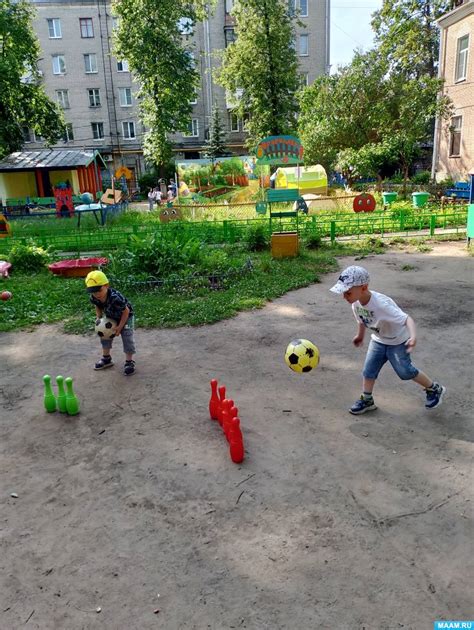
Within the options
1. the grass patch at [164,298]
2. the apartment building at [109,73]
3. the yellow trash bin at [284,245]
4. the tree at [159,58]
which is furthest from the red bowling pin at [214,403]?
the apartment building at [109,73]

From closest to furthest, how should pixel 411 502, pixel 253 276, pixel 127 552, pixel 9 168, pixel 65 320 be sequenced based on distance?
pixel 127 552
pixel 411 502
pixel 65 320
pixel 253 276
pixel 9 168

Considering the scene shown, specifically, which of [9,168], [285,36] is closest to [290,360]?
[9,168]

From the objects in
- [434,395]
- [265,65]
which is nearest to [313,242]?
[434,395]

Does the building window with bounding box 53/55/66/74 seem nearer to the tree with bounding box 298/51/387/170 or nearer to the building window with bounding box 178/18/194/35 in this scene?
the building window with bounding box 178/18/194/35

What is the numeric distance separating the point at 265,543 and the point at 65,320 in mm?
6057

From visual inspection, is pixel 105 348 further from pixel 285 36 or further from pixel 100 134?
pixel 100 134

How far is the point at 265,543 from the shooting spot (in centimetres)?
319

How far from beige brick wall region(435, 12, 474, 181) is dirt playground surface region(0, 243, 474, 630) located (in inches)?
788

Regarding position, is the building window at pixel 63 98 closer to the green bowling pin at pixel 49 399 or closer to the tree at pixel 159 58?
the tree at pixel 159 58

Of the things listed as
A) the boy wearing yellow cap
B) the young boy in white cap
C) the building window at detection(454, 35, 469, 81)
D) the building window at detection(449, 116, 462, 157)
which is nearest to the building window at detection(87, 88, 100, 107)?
the building window at detection(454, 35, 469, 81)

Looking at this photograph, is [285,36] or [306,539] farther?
[285,36]

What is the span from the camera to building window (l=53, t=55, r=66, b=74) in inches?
1705

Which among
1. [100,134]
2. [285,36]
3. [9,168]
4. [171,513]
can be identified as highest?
[285,36]

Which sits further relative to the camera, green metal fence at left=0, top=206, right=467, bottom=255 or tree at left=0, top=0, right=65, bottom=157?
tree at left=0, top=0, right=65, bottom=157
